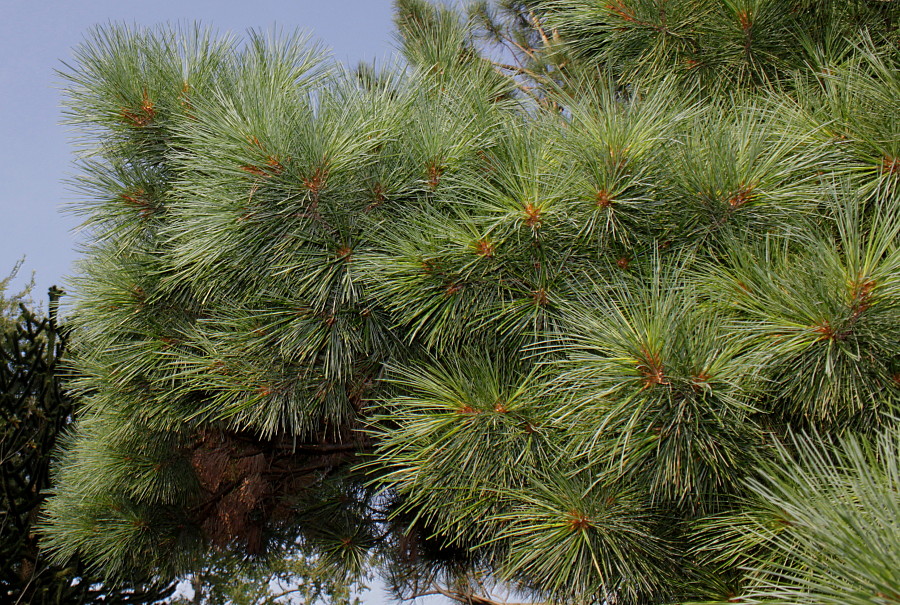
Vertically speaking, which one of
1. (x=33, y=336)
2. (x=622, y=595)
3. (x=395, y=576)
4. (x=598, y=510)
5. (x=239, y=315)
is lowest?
(x=395, y=576)

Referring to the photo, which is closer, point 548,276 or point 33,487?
point 548,276

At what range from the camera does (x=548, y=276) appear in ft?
6.77

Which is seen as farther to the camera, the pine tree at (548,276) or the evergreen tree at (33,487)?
the evergreen tree at (33,487)

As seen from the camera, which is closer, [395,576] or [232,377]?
[232,377]

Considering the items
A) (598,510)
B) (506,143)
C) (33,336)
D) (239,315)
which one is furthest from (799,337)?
(33,336)

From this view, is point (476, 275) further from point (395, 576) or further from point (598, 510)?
point (395, 576)

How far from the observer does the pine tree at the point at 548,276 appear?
1.67 m

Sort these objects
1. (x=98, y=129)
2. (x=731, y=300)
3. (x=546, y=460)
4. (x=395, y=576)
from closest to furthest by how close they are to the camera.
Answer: (x=731, y=300) < (x=546, y=460) < (x=98, y=129) < (x=395, y=576)

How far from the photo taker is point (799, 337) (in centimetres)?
155

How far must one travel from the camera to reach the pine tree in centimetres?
167

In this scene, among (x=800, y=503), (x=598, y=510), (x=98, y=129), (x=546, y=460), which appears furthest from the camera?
(x=98, y=129)

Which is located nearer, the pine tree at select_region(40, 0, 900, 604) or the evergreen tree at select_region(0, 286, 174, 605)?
the pine tree at select_region(40, 0, 900, 604)

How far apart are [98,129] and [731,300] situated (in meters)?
2.45

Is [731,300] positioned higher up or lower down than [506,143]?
lower down
